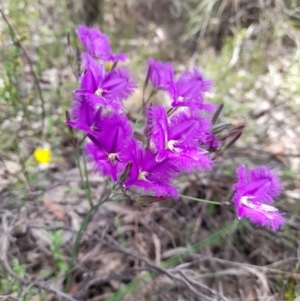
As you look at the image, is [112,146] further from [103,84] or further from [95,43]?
[95,43]

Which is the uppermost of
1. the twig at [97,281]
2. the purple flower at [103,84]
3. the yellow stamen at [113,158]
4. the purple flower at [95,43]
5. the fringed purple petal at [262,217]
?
the purple flower at [95,43]

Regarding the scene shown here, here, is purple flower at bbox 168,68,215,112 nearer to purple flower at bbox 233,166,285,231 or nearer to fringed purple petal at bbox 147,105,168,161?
fringed purple petal at bbox 147,105,168,161

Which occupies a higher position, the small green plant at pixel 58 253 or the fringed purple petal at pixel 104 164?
the fringed purple petal at pixel 104 164

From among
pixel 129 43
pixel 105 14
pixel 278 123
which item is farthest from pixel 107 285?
pixel 105 14

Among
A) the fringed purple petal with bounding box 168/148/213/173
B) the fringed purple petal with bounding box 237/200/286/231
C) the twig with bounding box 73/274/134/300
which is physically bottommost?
Result: the twig with bounding box 73/274/134/300

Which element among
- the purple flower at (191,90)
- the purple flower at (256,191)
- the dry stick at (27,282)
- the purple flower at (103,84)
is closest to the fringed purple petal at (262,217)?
the purple flower at (256,191)

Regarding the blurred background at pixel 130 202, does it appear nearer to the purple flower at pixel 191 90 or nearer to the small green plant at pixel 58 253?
the small green plant at pixel 58 253

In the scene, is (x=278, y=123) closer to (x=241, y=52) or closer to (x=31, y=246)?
(x=241, y=52)

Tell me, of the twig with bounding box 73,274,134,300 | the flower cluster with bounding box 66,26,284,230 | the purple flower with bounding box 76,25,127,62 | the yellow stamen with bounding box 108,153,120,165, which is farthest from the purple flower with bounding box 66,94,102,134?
the twig with bounding box 73,274,134,300
